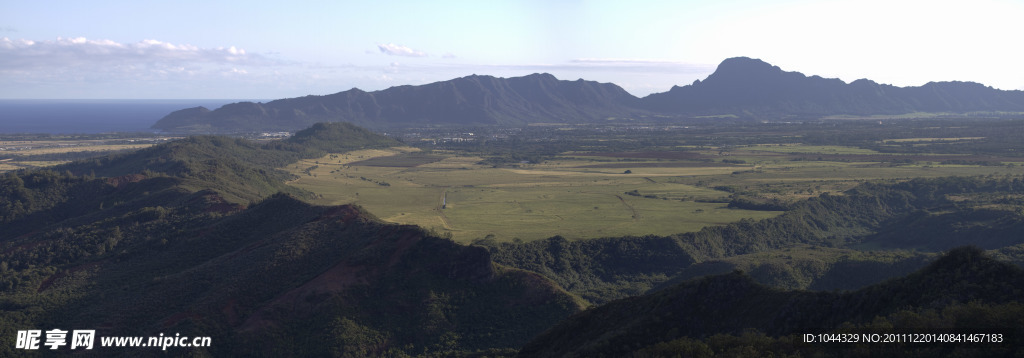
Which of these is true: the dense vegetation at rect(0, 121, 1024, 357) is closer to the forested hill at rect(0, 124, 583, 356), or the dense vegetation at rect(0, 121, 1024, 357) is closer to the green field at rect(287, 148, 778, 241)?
the forested hill at rect(0, 124, 583, 356)

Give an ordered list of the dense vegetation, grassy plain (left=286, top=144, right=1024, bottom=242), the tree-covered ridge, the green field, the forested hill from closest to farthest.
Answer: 1. the tree-covered ridge
2. the dense vegetation
3. the forested hill
4. the green field
5. grassy plain (left=286, top=144, right=1024, bottom=242)

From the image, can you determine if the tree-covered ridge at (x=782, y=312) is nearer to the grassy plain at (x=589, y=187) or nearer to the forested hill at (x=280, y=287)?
the forested hill at (x=280, y=287)

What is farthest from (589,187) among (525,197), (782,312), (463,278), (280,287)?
(782,312)

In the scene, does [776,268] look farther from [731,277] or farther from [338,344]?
[338,344]

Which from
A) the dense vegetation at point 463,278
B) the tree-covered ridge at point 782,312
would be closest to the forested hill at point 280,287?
the dense vegetation at point 463,278

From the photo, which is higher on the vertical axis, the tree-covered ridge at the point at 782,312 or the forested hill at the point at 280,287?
the tree-covered ridge at the point at 782,312

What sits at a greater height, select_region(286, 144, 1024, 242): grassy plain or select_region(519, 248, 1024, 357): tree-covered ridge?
select_region(519, 248, 1024, 357): tree-covered ridge

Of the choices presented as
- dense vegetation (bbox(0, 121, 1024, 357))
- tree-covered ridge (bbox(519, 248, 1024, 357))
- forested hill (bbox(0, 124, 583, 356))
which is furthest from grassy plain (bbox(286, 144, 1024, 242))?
tree-covered ridge (bbox(519, 248, 1024, 357))
